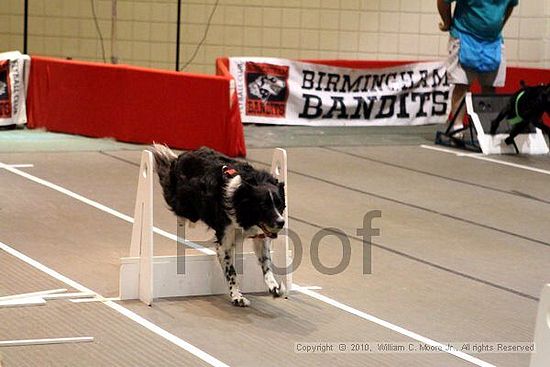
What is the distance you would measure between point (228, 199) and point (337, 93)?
27.8 feet

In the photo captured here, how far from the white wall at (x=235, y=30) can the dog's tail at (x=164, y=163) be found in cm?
989

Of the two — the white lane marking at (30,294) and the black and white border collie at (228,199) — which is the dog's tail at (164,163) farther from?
the white lane marking at (30,294)

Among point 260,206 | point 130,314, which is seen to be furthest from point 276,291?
point 130,314

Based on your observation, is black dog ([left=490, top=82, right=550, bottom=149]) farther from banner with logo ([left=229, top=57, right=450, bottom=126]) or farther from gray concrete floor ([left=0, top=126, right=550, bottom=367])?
banner with logo ([left=229, top=57, right=450, bottom=126])

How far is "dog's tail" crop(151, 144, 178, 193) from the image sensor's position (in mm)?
6621

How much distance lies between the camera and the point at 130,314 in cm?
605

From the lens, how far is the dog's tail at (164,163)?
6.62 metres

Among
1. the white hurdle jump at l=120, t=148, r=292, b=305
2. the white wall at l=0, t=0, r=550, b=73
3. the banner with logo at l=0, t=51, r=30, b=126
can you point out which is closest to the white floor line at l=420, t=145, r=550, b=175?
the white wall at l=0, t=0, r=550, b=73

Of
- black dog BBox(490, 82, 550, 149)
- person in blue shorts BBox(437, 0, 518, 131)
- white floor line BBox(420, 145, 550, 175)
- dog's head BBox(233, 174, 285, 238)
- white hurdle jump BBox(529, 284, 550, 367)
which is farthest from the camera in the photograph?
person in blue shorts BBox(437, 0, 518, 131)

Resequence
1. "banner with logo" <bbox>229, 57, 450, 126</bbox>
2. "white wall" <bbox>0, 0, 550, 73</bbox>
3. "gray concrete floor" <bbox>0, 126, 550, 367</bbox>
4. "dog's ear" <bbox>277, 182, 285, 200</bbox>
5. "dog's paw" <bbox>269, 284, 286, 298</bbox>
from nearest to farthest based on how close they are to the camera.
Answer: "gray concrete floor" <bbox>0, 126, 550, 367</bbox> → "dog's ear" <bbox>277, 182, 285, 200</bbox> → "dog's paw" <bbox>269, 284, 286, 298</bbox> → "banner with logo" <bbox>229, 57, 450, 126</bbox> → "white wall" <bbox>0, 0, 550, 73</bbox>

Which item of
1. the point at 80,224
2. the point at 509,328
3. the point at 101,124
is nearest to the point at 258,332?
the point at 509,328

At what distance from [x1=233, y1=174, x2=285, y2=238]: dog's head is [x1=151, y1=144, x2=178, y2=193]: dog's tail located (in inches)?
30.1

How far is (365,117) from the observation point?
14453mm

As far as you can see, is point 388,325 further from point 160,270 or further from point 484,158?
point 484,158
